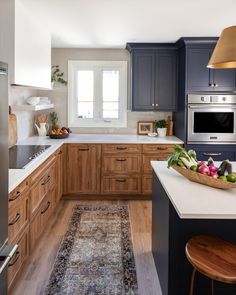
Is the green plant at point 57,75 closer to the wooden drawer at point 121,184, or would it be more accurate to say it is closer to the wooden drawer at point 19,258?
the wooden drawer at point 121,184

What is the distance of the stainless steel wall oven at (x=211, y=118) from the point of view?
4898 millimetres

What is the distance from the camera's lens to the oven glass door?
4.92 meters

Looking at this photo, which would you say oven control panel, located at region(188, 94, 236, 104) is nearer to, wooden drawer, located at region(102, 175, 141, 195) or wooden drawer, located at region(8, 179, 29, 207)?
wooden drawer, located at region(102, 175, 141, 195)

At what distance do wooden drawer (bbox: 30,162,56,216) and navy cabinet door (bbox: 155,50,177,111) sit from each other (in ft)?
6.75

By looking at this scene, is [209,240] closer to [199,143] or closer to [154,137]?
[199,143]

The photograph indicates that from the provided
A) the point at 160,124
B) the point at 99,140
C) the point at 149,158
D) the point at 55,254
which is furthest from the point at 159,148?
the point at 55,254

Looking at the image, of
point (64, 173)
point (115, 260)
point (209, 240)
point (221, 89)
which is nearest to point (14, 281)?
point (115, 260)

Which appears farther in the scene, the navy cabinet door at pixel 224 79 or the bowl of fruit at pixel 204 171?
the navy cabinet door at pixel 224 79

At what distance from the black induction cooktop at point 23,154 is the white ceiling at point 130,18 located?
1450mm

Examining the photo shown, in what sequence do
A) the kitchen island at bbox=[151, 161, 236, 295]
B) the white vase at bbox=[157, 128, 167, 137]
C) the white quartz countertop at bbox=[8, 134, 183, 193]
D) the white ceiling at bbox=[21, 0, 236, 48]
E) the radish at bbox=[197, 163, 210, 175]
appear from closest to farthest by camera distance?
the kitchen island at bbox=[151, 161, 236, 295], the radish at bbox=[197, 163, 210, 175], the white ceiling at bbox=[21, 0, 236, 48], the white quartz countertop at bbox=[8, 134, 183, 193], the white vase at bbox=[157, 128, 167, 137]

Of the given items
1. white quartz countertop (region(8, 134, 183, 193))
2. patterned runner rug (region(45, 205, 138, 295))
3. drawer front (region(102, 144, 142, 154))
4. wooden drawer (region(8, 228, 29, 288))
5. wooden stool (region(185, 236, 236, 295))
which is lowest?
patterned runner rug (region(45, 205, 138, 295))

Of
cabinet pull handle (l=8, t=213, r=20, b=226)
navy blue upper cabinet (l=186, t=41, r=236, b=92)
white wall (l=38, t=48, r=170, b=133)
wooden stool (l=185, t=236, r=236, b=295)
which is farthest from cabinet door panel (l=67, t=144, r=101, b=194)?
wooden stool (l=185, t=236, r=236, b=295)

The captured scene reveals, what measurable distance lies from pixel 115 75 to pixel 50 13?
7.43 ft

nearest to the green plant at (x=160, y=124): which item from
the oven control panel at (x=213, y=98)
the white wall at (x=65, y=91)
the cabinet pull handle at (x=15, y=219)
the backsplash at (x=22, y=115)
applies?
the white wall at (x=65, y=91)
